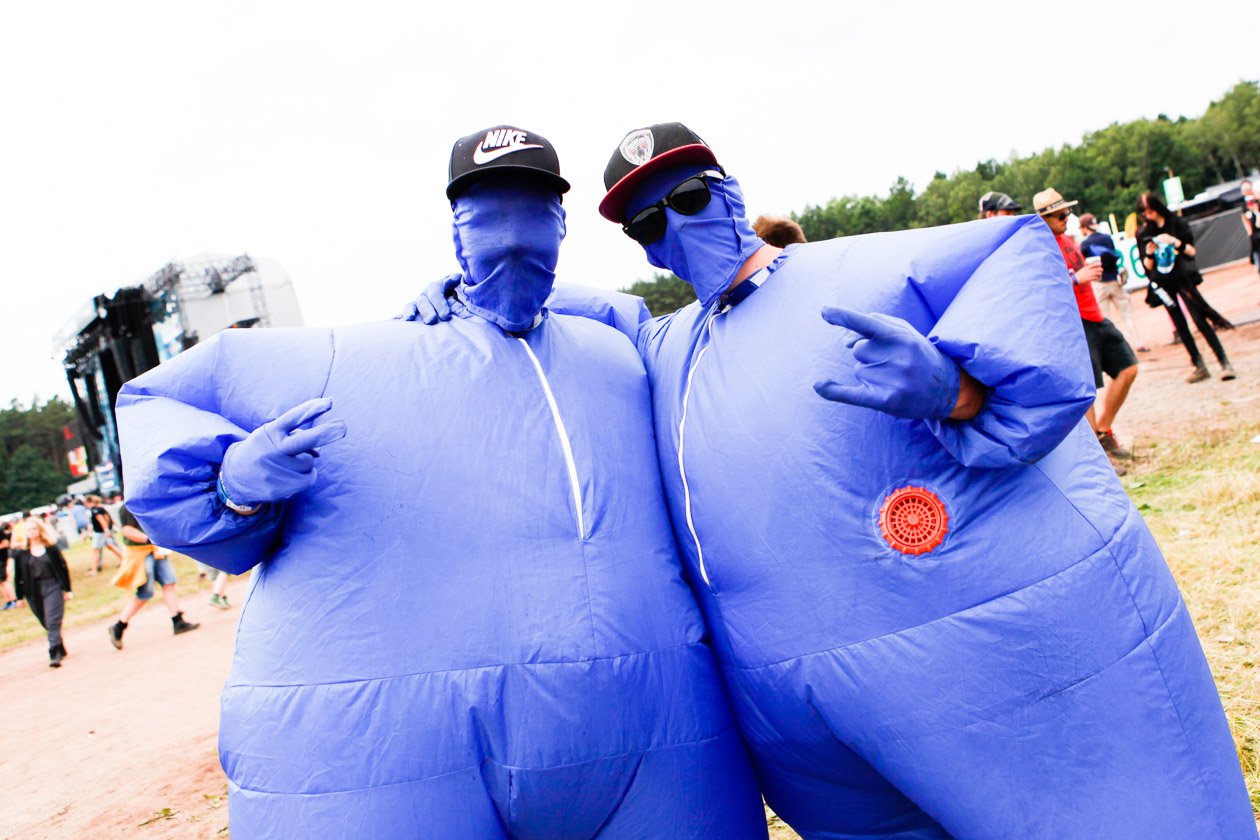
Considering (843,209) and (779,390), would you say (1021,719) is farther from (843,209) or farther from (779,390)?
(843,209)

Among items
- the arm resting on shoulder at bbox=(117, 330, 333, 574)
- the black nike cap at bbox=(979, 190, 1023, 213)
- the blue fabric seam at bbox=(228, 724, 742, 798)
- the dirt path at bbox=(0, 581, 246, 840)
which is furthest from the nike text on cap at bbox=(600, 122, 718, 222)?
the black nike cap at bbox=(979, 190, 1023, 213)

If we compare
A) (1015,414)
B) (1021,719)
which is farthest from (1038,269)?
(1021,719)

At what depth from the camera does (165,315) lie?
2636 cm

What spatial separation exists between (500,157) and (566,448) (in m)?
0.68

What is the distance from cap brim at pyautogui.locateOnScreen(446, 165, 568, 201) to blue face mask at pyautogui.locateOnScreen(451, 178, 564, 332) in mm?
18

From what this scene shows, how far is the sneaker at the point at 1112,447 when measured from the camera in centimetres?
621

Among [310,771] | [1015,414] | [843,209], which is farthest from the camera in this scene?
[843,209]

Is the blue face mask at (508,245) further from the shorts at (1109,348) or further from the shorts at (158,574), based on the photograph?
the shorts at (158,574)

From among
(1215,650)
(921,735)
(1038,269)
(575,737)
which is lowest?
(1215,650)

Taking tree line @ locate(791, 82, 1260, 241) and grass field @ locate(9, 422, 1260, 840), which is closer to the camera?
grass field @ locate(9, 422, 1260, 840)

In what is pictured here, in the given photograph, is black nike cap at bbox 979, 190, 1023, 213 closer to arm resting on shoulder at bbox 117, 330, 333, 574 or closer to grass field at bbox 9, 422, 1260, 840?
grass field at bbox 9, 422, 1260, 840

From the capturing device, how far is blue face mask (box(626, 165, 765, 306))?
209cm

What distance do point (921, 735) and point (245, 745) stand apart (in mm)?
1341

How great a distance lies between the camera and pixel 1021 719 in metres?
1.63
